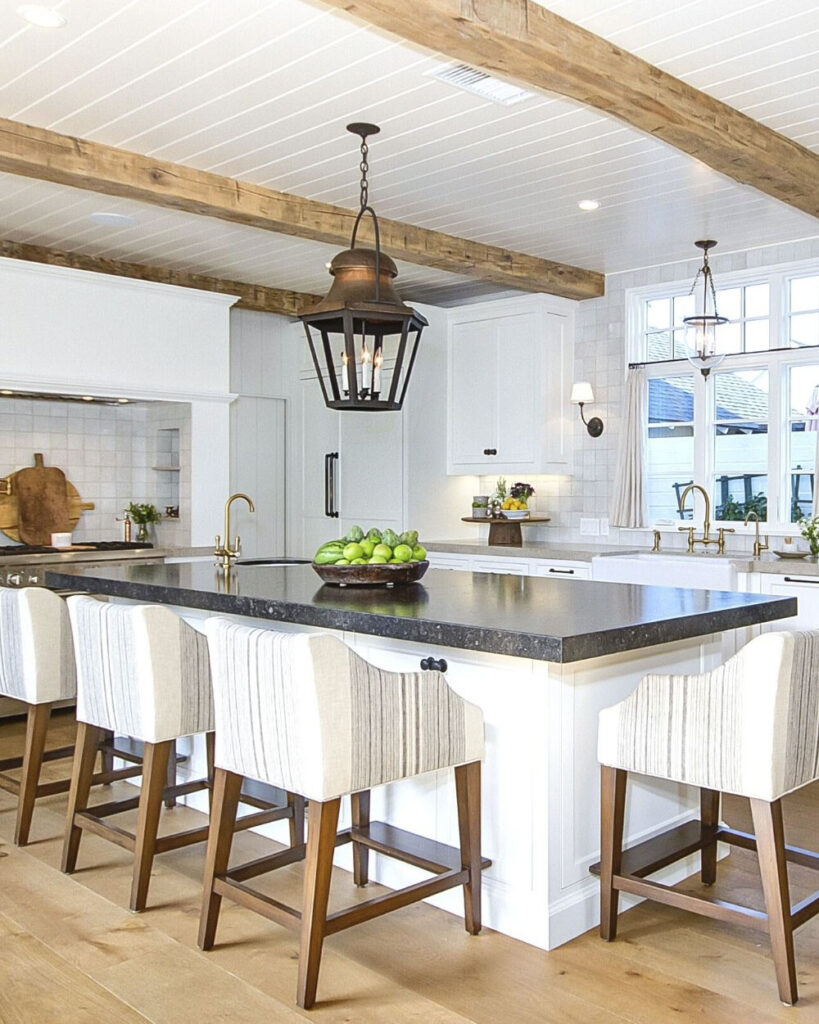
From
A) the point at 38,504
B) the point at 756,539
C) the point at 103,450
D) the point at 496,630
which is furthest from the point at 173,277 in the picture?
the point at 496,630

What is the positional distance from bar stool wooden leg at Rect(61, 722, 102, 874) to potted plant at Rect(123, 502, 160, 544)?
11.2 feet

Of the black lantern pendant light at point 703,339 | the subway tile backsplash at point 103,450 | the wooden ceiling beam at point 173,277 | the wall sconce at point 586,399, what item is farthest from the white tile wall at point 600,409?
the subway tile backsplash at point 103,450

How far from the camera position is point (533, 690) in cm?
283

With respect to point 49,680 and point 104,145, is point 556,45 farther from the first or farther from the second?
point 49,680

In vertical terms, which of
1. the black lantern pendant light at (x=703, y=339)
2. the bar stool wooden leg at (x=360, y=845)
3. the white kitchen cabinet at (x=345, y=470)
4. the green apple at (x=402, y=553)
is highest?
the black lantern pendant light at (x=703, y=339)

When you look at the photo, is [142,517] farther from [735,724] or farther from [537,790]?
[735,724]

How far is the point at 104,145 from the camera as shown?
13.7 feet

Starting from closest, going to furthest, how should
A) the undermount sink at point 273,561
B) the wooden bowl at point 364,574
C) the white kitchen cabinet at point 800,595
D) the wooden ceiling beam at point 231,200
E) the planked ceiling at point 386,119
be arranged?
the planked ceiling at point 386,119
the wooden bowl at point 364,574
the wooden ceiling beam at point 231,200
the white kitchen cabinet at point 800,595
the undermount sink at point 273,561

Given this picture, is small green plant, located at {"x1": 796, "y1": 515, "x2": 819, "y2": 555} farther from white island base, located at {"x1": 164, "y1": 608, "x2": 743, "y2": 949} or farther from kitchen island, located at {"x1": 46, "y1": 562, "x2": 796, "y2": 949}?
white island base, located at {"x1": 164, "y1": 608, "x2": 743, "y2": 949}

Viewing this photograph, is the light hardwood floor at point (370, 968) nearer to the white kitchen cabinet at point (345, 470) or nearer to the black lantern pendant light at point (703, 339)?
the black lantern pendant light at point (703, 339)

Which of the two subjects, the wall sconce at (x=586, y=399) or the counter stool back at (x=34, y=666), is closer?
the counter stool back at (x=34, y=666)

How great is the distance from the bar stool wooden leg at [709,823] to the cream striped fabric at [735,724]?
0.58m

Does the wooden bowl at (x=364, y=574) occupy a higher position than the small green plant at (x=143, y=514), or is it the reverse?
the small green plant at (x=143, y=514)

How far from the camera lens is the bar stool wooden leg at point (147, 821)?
10.1 feet
